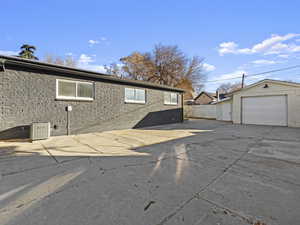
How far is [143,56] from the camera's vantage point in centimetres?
2653

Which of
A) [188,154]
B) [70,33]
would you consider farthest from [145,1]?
[188,154]

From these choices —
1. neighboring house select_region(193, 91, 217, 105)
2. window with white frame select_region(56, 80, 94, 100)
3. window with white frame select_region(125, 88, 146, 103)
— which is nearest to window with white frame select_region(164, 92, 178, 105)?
window with white frame select_region(125, 88, 146, 103)

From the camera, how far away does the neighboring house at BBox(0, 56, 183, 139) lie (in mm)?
5777

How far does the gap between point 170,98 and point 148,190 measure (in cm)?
1153

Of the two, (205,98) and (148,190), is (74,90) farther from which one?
(205,98)

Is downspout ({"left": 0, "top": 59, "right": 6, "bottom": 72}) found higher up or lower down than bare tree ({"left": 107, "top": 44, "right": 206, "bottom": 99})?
lower down

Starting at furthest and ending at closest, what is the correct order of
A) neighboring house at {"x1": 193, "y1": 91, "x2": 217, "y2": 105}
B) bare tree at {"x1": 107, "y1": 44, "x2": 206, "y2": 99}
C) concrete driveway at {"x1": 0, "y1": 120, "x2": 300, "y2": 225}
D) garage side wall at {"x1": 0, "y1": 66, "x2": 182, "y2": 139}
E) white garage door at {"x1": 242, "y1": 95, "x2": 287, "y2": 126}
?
1. neighboring house at {"x1": 193, "y1": 91, "x2": 217, "y2": 105}
2. bare tree at {"x1": 107, "y1": 44, "x2": 206, "y2": 99}
3. white garage door at {"x1": 242, "y1": 95, "x2": 287, "y2": 126}
4. garage side wall at {"x1": 0, "y1": 66, "x2": 182, "y2": 139}
5. concrete driveway at {"x1": 0, "y1": 120, "x2": 300, "y2": 225}

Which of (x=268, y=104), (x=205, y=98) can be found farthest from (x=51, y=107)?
(x=205, y=98)

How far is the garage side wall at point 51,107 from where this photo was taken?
18.8 feet

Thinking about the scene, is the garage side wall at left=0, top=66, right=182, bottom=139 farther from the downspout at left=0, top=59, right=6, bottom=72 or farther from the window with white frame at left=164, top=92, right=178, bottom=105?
the window with white frame at left=164, top=92, right=178, bottom=105

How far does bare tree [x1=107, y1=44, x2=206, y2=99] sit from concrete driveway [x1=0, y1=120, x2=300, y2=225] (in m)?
23.7

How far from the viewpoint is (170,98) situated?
13.3 meters

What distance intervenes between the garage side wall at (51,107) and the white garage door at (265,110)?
9.81 meters

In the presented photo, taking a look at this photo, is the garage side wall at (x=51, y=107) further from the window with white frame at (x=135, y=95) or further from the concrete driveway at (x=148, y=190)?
the concrete driveway at (x=148, y=190)
